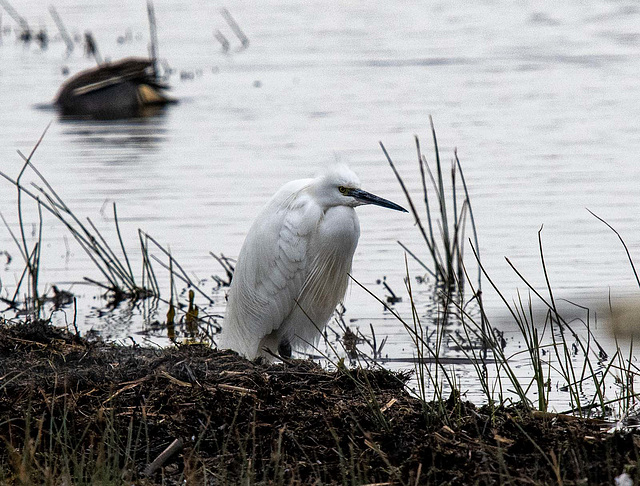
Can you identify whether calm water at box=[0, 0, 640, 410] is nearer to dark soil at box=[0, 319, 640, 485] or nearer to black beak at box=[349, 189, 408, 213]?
black beak at box=[349, 189, 408, 213]

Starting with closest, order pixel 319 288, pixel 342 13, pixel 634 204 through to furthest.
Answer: pixel 319 288 → pixel 634 204 → pixel 342 13

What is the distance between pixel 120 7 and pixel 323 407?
19500 millimetres

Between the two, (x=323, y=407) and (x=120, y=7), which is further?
(x=120, y=7)

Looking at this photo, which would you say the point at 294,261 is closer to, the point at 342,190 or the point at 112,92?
the point at 342,190

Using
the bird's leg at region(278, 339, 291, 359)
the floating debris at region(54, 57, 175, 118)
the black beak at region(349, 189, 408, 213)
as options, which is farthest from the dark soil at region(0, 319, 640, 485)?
the floating debris at region(54, 57, 175, 118)

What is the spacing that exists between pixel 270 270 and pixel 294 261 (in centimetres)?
14

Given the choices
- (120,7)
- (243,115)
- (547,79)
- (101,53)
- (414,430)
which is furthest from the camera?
(120,7)

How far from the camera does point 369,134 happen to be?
36.3 ft

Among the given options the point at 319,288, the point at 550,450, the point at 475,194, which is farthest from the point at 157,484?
the point at 475,194

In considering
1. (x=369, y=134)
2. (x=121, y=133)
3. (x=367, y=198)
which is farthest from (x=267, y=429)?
(x=121, y=133)

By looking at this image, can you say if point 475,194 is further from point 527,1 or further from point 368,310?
point 527,1

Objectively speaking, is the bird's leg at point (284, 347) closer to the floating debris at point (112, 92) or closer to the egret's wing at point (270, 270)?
the egret's wing at point (270, 270)

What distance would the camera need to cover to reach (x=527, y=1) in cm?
2117

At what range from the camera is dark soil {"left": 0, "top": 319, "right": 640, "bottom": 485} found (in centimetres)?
344
